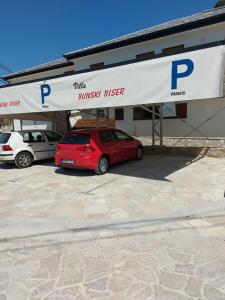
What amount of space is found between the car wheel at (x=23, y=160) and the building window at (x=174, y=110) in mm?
7455

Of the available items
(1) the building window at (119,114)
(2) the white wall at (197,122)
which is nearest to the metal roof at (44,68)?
(1) the building window at (119,114)

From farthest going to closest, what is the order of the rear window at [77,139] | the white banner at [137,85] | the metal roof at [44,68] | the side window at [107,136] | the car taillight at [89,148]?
the metal roof at [44,68] < the side window at [107,136] < the rear window at [77,139] < the car taillight at [89,148] < the white banner at [137,85]

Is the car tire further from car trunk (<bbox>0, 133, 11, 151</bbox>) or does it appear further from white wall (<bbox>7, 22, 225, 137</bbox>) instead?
white wall (<bbox>7, 22, 225, 137</bbox>)

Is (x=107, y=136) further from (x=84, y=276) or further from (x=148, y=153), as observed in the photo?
(x=84, y=276)

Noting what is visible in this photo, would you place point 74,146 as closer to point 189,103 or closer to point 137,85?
point 137,85

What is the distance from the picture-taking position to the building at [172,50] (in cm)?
1171

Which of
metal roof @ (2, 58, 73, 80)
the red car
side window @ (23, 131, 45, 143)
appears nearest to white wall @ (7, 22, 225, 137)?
metal roof @ (2, 58, 73, 80)

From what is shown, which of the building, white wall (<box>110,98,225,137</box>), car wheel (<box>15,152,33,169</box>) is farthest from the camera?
white wall (<box>110,98,225,137</box>)

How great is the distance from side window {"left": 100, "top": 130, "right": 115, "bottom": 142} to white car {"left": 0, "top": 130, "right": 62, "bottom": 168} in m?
3.32

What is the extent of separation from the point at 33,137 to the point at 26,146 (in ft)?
1.81

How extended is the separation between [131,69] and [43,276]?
5255 mm

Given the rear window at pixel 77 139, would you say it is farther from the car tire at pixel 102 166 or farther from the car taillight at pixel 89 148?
the car tire at pixel 102 166

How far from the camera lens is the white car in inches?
385

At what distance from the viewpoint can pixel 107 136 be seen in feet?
29.3
